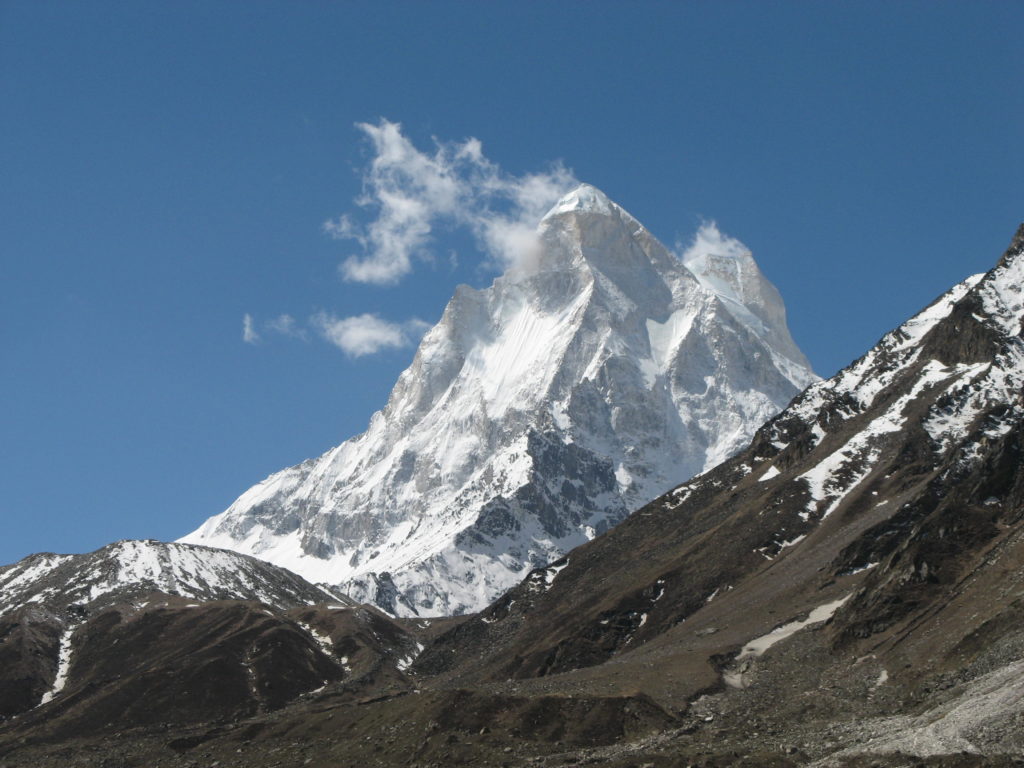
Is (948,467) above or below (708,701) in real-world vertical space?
above

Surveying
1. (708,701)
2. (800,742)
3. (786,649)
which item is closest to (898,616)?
(786,649)

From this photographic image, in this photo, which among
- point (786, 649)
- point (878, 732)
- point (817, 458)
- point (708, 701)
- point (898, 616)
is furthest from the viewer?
point (817, 458)

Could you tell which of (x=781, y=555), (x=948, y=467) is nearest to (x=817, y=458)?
(x=781, y=555)

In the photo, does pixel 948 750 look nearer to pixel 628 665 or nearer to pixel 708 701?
pixel 708 701

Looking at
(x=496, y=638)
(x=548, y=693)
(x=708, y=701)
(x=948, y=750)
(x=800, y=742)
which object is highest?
(x=496, y=638)

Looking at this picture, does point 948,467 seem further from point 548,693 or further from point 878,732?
point 878,732

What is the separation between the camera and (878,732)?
6962 cm

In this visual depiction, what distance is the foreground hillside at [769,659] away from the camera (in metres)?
76.6

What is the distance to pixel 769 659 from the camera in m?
109

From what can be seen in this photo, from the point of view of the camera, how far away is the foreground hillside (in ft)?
251

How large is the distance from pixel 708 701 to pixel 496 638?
10622 cm

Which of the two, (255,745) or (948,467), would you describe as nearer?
(255,745)

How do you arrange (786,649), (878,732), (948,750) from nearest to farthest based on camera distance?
(948,750) → (878,732) → (786,649)

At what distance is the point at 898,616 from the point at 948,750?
43993 mm
